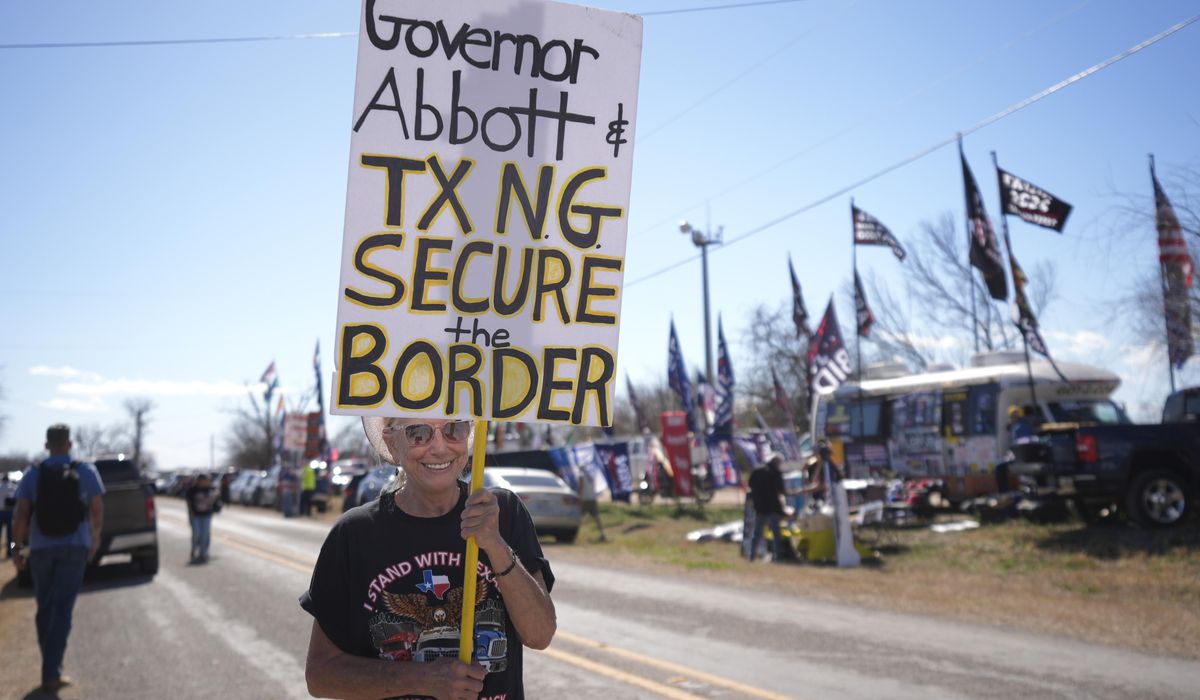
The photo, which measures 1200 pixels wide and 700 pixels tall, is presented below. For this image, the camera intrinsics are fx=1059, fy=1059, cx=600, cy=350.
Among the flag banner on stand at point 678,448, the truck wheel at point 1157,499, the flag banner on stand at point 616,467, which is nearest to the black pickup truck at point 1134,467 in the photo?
the truck wheel at point 1157,499

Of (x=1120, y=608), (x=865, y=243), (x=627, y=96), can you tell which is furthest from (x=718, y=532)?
(x=627, y=96)

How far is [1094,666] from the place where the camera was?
26.3 feet

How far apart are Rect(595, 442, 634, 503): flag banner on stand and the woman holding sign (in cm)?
2881

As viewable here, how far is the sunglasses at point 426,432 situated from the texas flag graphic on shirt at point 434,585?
0.38 metres

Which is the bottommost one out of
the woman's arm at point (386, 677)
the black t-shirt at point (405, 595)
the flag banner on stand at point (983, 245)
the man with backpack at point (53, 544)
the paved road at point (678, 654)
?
the paved road at point (678, 654)

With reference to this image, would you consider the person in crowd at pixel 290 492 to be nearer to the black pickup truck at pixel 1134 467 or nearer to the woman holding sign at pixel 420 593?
the black pickup truck at pixel 1134 467

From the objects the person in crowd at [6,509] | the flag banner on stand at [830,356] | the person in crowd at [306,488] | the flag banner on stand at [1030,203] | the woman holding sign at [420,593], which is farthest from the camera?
the person in crowd at [306,488]

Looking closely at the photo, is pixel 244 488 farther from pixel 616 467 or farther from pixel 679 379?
pixel 679 379

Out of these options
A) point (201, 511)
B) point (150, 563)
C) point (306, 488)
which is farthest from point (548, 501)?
point (306, 488)

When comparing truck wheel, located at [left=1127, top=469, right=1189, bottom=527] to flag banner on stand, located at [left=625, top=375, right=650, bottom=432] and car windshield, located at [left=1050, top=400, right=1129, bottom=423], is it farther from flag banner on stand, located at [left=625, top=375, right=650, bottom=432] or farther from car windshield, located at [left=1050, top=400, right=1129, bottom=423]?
flag banner on stand, located at [left=625, top=375, right=650, bottom=432]

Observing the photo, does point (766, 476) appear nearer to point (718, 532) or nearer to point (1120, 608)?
point (718, 532)

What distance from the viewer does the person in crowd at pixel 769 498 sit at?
1661 cm

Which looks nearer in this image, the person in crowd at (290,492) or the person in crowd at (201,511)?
the person in crowd at (201,511)

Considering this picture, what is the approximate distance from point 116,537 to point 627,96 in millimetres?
15486
